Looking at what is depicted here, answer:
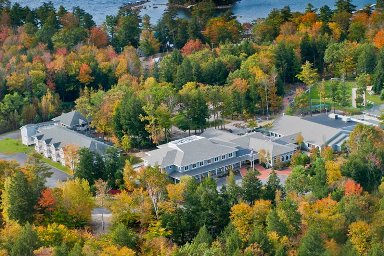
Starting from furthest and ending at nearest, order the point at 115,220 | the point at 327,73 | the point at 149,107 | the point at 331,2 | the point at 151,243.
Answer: the point at 331,2 < the point at 327,73 < the point at 149,107 < the point at 115,220 < the point at 151,243

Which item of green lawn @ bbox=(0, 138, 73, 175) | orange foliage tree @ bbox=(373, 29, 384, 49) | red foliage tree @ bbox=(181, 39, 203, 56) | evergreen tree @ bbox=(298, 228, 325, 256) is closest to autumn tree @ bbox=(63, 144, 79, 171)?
green lawn @ bbox=(0, 138, 73, 175)

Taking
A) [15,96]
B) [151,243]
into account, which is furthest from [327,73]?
[151,243]

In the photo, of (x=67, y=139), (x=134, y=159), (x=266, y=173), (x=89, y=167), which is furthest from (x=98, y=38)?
(x=266, y=173)

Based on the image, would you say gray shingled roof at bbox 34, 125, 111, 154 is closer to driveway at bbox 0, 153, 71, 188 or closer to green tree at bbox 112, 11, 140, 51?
driveway at bbox 0, 153, 71, 188

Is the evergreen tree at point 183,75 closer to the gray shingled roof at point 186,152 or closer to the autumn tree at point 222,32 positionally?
the gray shingled roof at point 186,152

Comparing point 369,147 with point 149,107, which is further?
point 149,107

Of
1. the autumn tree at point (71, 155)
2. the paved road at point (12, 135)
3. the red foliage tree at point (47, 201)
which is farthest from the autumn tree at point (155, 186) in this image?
the paved road at point (12, 135)

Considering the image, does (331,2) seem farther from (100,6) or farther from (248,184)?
(248,184)
